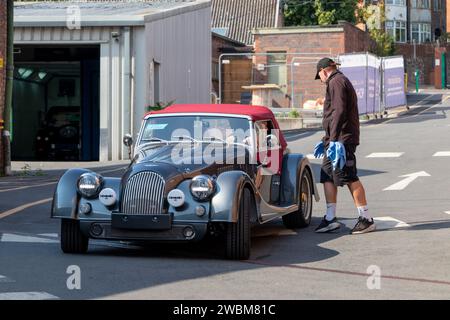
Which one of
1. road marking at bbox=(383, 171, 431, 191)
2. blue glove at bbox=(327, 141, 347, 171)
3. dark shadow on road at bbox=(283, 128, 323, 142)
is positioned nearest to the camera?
blue glove at bbox=(327, 141, 347, 171)

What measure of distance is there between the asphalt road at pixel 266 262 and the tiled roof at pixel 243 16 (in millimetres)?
46696

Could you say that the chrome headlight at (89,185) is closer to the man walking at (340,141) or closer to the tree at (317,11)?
the man walking at (340,141)

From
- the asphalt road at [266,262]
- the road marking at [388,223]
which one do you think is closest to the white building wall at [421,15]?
the asphalt road at [266,262]

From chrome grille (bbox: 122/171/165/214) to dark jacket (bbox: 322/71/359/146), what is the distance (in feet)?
8.67

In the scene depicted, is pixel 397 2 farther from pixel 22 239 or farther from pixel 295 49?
pixel 22 239

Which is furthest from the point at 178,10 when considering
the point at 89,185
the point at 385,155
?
the point at 89,185

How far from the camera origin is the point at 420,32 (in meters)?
81.6

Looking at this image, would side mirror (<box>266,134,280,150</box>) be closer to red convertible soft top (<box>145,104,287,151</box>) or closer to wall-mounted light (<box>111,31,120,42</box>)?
red convertible soft top (<box>145,104,287,151</box>)

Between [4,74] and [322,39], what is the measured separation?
33128 millimetres

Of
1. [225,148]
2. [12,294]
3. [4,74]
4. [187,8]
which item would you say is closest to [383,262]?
[225,148]

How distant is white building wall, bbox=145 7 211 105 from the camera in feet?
86.5

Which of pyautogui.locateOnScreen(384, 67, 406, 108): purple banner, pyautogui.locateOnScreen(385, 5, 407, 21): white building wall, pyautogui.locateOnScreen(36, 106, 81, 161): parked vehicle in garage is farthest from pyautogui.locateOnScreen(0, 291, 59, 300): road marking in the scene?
pyautogui.locateOnScreen(385, 5, 407, 21): white building wall

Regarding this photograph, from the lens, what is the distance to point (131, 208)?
9383mm

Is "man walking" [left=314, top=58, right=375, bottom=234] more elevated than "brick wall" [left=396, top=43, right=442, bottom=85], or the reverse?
"brick wall" [left=396, top=43, right=442, bottom=85]
